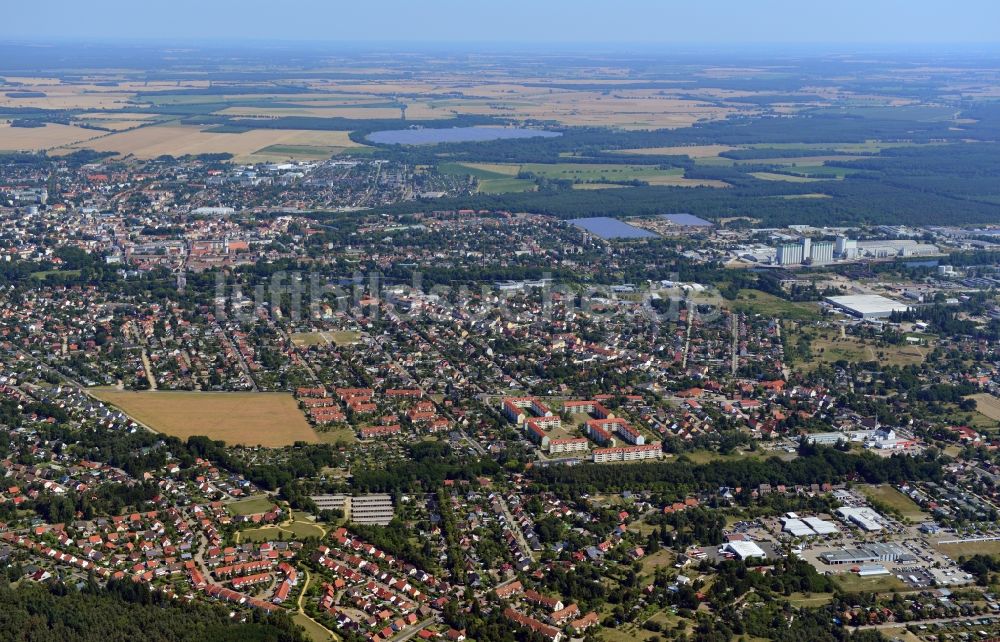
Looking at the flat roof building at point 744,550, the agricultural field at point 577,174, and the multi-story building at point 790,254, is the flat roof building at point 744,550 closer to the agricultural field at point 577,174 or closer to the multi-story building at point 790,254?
the multi-story building at point 790,254

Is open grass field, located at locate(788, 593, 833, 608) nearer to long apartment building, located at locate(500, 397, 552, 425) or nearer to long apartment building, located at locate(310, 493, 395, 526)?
long apartment building, located at locate(310, 493, 395, 526)

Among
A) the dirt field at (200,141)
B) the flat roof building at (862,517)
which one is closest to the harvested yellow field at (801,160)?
the dirt field at (200,141)

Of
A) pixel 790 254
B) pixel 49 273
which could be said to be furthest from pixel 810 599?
pixel 49 273

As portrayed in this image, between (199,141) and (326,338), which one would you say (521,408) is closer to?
(326,338)

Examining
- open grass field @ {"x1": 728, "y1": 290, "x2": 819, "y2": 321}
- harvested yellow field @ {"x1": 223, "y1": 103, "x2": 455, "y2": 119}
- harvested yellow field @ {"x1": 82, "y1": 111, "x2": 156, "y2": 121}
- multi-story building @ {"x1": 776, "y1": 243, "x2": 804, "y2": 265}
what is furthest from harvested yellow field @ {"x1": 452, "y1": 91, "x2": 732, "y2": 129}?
open grass field @ {"x1": 728, "y1": 290, "x2": 819, "y2": 321}

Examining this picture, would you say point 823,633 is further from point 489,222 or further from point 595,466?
point 489,222

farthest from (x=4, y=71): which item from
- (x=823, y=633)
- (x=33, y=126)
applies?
(x=823, y=633)
